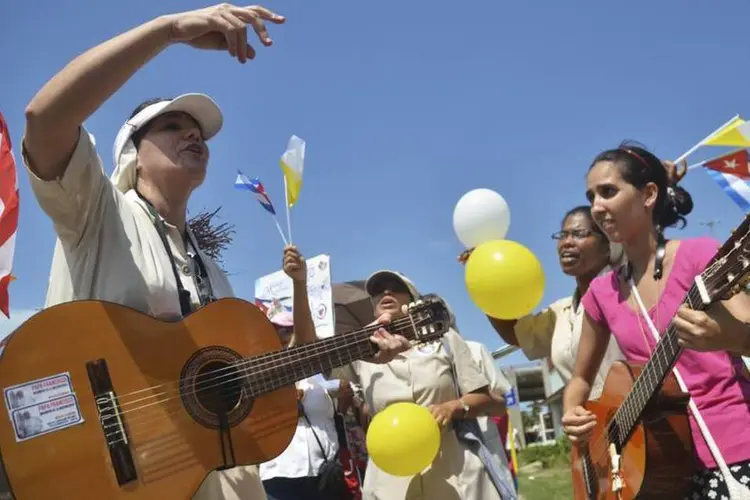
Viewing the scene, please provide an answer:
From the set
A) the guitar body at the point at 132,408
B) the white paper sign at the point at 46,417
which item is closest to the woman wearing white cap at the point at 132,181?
the guitar body at the point at 132,408

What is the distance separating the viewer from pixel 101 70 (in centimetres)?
212

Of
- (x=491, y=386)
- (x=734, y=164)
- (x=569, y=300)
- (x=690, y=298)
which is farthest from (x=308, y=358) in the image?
(x=734, y=164)

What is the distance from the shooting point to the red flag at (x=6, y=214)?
463cm

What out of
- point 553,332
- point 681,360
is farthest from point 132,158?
point 553,332

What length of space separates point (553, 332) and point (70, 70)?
3499mm

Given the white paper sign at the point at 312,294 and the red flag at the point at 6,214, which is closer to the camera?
the red flag at the point at 6,214

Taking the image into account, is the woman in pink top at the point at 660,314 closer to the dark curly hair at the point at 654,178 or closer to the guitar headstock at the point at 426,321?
the dark curly hair at the point at 654,178

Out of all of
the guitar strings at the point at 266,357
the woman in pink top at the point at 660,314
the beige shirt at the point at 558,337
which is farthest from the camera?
the beige shirt at the point at 558,337

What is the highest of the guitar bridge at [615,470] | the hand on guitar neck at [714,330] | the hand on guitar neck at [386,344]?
the hand on guitar neck at [386,344]

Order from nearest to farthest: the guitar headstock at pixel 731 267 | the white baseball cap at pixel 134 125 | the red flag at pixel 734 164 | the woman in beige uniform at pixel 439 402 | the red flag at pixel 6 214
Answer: the guitar headstock at pixel 731 267, the white baseball cap at pixel 134 125, the woman in beige uniform at pixel 439 402, the red flag at pixel 6 214, the red flag at pixel 734 164

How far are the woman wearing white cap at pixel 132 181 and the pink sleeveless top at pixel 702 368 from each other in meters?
1.54

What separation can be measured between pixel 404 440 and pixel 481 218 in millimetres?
2017

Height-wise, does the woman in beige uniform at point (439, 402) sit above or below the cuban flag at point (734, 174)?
below

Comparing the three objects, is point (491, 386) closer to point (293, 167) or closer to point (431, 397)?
point (431, 397)
